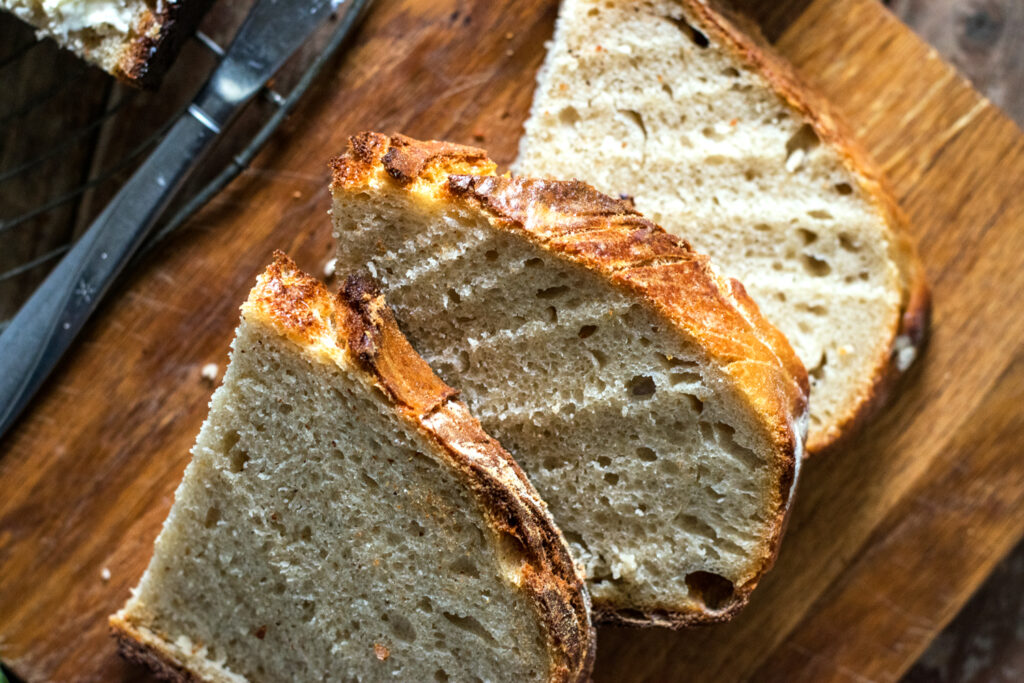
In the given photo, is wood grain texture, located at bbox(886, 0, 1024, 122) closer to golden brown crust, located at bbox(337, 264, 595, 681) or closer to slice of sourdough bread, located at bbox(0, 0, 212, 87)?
golden brown crust, located at bbox(337, 264, 595, 681)

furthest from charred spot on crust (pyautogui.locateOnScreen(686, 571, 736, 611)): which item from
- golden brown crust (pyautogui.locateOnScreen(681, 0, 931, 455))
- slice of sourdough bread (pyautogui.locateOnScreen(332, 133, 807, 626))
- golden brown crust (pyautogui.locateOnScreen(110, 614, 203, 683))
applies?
golden brown crust (pyautogui.locateOnScreen(110, 614, 203, 683))

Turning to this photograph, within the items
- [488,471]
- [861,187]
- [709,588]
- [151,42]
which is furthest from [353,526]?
[861,187]

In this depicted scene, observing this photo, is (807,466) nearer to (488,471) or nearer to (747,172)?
(747,172)

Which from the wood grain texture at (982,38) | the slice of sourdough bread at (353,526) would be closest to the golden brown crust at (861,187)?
the wood grain texture at (982,38)

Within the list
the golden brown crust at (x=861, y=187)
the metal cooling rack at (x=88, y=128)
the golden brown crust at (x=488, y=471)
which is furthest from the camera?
the metal cooling rack at (x=88, y=128)

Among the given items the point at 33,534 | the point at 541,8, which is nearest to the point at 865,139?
the point at 541,8

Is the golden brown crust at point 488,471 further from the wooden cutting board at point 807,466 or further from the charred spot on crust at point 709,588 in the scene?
the wooden cutting board at point 807,466
